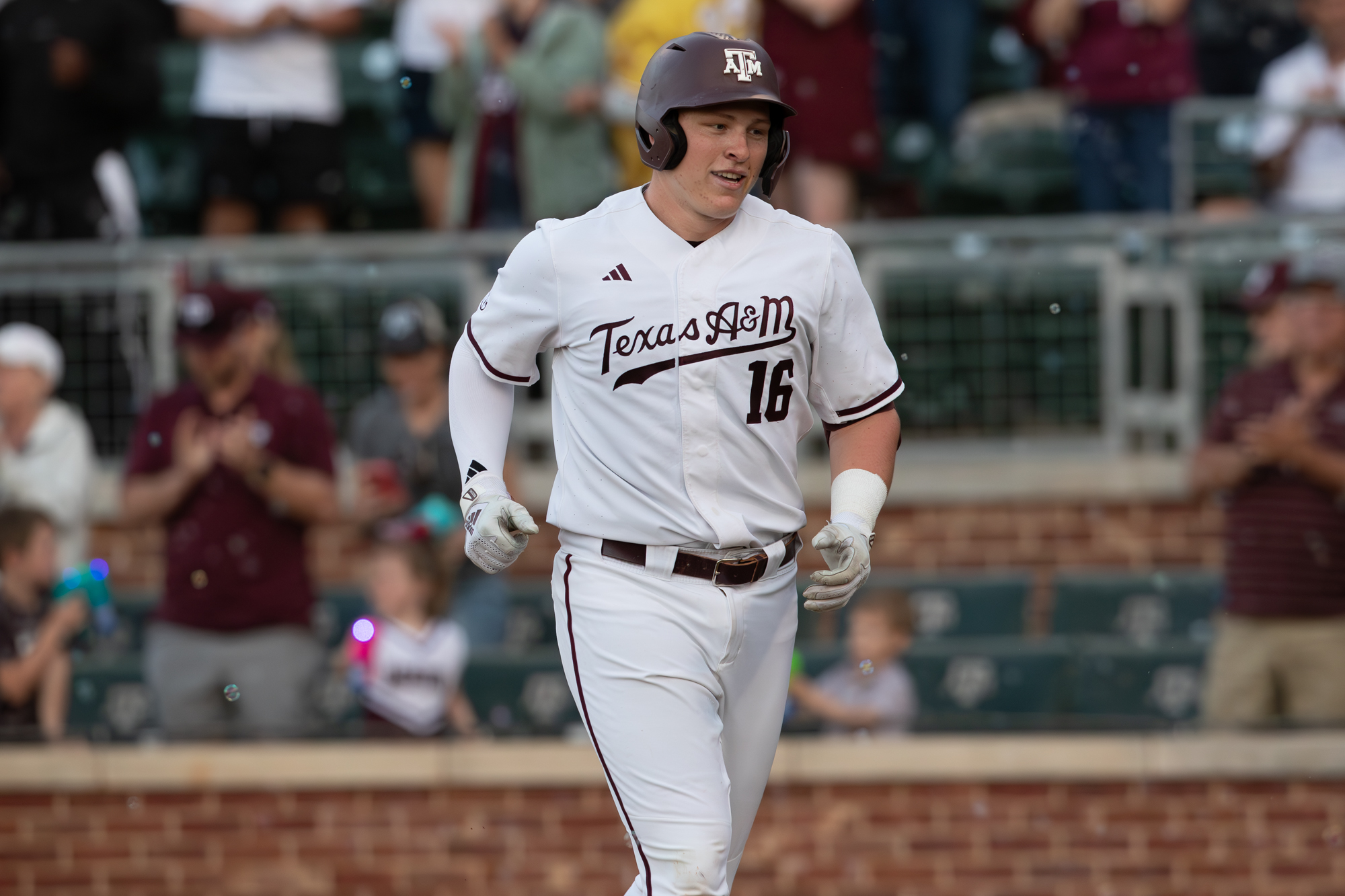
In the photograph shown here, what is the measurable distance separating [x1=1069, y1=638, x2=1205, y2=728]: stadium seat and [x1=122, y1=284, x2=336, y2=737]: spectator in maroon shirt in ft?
9.07

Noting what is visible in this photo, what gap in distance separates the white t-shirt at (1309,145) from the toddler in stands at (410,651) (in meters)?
3.80

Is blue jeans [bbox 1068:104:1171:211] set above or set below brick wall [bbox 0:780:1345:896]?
above

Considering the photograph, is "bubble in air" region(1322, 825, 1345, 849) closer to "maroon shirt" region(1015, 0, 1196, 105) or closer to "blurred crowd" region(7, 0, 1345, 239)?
"blurred crowd" region(7, 0, 1345, 239)

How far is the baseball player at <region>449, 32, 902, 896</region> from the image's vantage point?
366 cm

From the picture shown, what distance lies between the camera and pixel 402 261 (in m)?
8.11

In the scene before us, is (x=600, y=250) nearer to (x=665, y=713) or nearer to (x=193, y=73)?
(x=665, y=713)

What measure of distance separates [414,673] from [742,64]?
139 inches

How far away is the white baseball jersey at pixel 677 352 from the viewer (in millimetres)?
3723

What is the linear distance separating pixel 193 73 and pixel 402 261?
8.60 ft

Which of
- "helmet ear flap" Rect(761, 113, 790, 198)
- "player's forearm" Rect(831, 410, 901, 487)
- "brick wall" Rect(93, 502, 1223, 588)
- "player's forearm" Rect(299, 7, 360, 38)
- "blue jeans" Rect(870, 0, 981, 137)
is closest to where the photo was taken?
"helmet ear flap" Rect(761, 113, 790, 198)

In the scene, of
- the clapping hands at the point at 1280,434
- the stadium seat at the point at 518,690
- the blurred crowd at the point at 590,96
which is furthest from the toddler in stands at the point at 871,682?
the blurred crowd at the point at 590,96

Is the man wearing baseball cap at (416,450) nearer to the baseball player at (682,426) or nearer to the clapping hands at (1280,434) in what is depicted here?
the clapping hands at (1280,434)

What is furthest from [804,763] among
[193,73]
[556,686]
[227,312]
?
[193,73]

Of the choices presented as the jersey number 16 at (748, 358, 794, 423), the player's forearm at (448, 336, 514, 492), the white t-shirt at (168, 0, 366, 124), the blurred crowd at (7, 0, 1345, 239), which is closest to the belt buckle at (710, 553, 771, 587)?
the jersey number 16 at (748, 358, 794, 423)
